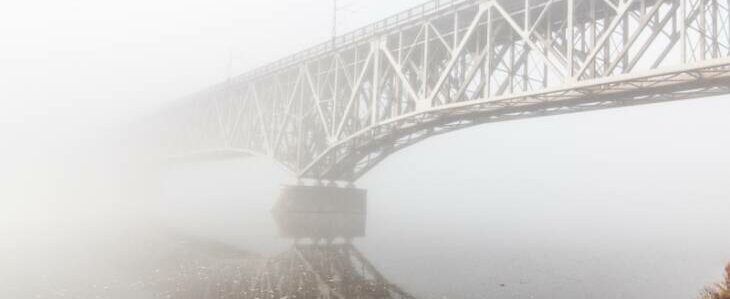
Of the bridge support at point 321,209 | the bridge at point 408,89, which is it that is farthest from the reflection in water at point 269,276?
the bridge support at point 321,209

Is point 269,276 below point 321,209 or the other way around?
below

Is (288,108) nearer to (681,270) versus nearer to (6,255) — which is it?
(6,255)

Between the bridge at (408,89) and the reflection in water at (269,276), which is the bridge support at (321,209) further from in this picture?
the reflection in water at (269,276)

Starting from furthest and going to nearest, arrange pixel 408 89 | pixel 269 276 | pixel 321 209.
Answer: pixel 321 209, pixel 408 89, pixel 269 276

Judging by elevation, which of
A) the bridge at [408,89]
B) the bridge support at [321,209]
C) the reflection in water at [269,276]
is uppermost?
the bridge at [408,89]

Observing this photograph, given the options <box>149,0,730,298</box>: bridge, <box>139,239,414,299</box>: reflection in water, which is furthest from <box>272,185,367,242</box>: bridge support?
<box>139,239,414,299</box>: reflection in water

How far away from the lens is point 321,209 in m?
47.2

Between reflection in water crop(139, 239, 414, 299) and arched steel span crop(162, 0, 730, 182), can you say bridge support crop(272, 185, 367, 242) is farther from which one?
reflection in water crop(139, 239, 414, 299)

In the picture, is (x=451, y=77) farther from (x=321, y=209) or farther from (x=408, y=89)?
(x=321, y=209)

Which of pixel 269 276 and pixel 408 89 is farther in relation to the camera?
pixel 408 89

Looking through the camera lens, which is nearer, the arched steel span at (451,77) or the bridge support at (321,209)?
the arched steel span at (451,77)

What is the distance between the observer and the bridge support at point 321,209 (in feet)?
143

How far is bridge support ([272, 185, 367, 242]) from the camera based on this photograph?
43469mm

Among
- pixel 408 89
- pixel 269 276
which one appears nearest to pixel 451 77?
pixel 408 89
